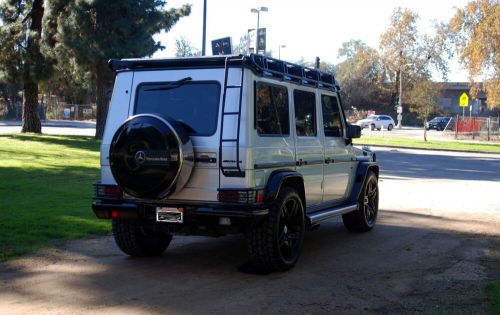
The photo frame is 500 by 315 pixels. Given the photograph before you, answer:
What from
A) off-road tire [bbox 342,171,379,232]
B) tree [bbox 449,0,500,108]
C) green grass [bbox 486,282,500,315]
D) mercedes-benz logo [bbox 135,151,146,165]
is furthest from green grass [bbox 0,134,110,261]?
tree [bbox 449,0,500,108]

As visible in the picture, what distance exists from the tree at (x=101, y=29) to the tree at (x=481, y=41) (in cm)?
2434

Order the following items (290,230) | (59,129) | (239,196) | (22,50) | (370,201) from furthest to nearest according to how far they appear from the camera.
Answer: (59,129)
(22,50)
(370,201)
(290,230)
(239,196)

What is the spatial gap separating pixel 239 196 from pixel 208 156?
53 centimetres

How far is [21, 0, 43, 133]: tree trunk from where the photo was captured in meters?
28.5

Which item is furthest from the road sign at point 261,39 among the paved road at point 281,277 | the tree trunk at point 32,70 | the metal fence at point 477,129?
the metal fence at point 477,129

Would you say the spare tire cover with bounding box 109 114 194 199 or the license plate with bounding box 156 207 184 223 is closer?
the spare tire cover with bounding box 109 114 194 199

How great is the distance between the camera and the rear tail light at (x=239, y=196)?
615 centimetres

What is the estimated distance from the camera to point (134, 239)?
712cm

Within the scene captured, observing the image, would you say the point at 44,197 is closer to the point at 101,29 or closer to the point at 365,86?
the point at 101,29

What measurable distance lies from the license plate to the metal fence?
46665 mm

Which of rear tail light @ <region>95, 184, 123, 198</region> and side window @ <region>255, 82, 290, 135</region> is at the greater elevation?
side window @ <region>255, 82, 290, 135</region>

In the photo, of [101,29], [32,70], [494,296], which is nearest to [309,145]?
[494,296]

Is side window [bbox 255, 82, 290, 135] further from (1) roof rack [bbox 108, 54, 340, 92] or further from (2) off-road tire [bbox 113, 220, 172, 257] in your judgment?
(2) off-road tire [bbox 113, 220, 172, 257]

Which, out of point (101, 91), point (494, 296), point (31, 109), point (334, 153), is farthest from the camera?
point (31, 109)
